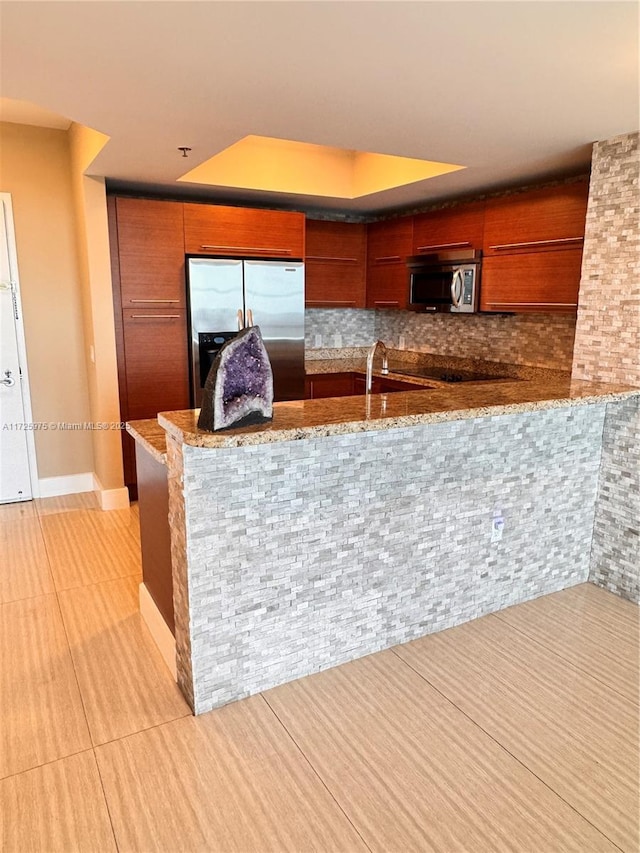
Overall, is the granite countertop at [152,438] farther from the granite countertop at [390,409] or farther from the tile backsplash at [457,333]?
the tile backsplash at [457,333]

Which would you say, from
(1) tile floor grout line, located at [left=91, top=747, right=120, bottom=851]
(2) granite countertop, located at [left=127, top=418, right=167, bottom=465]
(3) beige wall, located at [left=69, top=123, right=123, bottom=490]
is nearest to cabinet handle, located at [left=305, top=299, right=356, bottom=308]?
(3) beige wall, located at [left=69, top=123, right=123, bottom=490]

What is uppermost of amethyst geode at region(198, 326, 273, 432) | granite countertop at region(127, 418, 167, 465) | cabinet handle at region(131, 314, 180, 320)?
cabinet handle at region(131, 314, 180, 320)

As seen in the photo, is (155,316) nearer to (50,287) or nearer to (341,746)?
(50,287)

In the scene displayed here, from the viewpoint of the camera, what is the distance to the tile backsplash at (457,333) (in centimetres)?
396

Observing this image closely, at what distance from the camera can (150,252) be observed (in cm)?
395

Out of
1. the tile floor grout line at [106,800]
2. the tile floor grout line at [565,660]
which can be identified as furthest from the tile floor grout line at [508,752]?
the tile floor grout line at [106,800]

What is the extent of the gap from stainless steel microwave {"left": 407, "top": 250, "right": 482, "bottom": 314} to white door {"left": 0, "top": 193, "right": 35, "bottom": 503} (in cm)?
295

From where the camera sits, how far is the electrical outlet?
2705mm

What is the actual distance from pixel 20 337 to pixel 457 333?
3.35m


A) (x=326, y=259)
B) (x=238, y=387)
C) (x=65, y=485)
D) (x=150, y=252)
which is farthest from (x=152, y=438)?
(x=326, y=259)

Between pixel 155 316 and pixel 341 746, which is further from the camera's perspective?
pixel 155 316

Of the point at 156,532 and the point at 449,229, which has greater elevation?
the point at 449,229

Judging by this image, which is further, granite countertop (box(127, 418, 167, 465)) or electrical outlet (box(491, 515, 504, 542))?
electrical outlet (box(491, 515, 504, 542))

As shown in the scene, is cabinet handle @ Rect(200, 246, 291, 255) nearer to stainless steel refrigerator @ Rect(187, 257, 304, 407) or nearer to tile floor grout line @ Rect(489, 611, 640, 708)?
stainless steel refrigerator @ Rect(187, 257, 304, 407)
